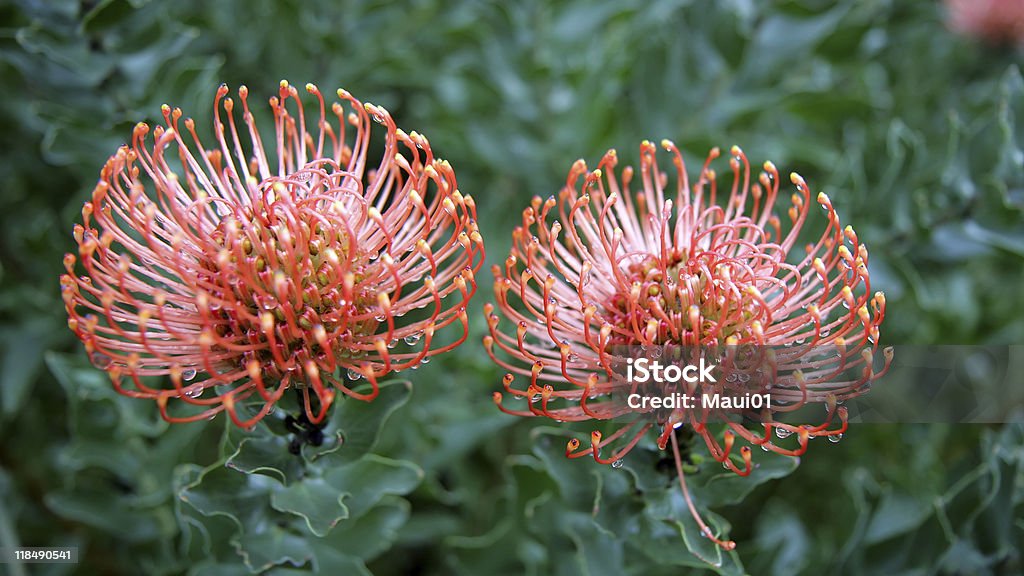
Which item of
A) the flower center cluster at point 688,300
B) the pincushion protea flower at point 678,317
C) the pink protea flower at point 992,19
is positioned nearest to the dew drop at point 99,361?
the pincushion protea flower at point 678,317

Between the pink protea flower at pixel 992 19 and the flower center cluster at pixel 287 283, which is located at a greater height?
the pink protea flower at pixel 992 19

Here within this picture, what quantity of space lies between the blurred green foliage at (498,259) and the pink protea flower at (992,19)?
38 centimetres

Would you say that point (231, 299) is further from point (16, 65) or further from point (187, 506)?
point (16, 65)

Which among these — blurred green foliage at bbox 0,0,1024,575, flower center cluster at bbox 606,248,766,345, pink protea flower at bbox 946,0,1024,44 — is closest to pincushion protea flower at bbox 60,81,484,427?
blurred green foliage at bbox 0,0,1024,575

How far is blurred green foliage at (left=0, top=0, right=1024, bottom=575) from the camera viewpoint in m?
1.19

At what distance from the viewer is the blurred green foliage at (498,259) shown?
1.19m

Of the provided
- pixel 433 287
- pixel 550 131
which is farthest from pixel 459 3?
pixel 433 287

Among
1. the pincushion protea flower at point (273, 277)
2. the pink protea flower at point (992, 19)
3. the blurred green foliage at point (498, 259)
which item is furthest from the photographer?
the pink protea flower at point (992, 19)

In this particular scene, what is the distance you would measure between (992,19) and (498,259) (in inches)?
77.1

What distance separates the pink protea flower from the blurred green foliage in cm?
38

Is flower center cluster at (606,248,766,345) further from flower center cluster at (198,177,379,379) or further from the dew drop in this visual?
the dew drop

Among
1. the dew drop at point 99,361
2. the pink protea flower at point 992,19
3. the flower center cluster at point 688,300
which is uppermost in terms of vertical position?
the pink protea flower at point 992,19

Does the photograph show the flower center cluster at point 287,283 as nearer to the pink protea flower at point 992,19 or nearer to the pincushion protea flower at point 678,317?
the pincushion protea flower at point 678,317

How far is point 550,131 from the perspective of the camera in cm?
203
